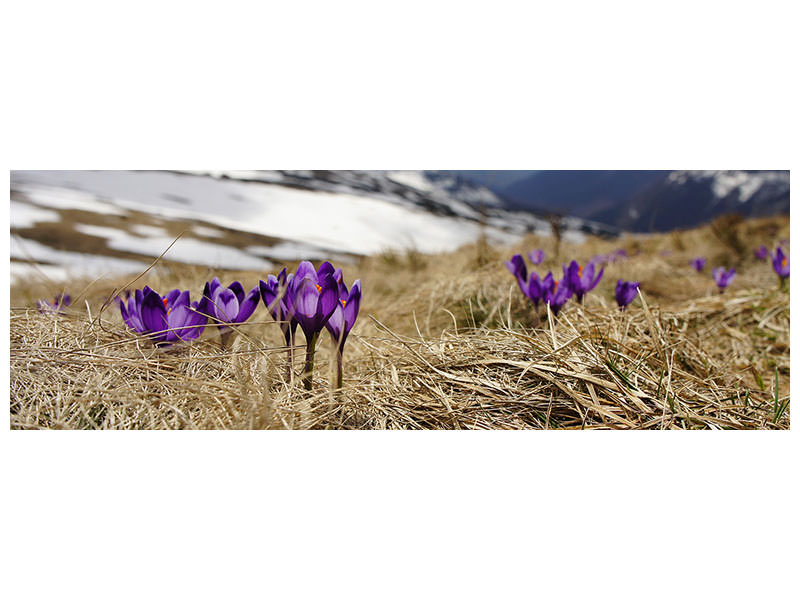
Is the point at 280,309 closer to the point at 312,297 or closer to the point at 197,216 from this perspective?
the point at 312,297

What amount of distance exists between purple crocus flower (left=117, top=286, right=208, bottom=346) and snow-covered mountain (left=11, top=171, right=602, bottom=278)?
853 millimetres

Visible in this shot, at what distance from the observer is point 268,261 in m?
2.30

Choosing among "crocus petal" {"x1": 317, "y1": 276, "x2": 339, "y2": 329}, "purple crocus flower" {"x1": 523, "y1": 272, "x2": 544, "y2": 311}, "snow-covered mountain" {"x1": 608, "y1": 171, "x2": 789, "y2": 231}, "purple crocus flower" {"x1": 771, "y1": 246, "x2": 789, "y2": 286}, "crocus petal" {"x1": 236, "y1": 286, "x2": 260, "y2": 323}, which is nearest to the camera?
"crocus petal" {"x1": 317, "y1": 276, "x2": 339, "y2": 329}

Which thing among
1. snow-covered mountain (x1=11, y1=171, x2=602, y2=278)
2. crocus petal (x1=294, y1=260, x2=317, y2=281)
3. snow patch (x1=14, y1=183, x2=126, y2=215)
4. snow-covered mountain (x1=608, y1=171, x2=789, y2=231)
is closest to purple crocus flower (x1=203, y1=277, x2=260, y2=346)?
crocus petal (x1=294, y1=260, x2=317, y2=281)

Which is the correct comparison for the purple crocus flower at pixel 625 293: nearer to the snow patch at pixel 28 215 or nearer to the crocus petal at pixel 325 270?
the crocus petal at pixel 325 270

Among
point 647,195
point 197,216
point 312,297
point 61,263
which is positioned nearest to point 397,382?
point 312,297

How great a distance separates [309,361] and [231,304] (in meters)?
0.30

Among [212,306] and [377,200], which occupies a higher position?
[377,200]

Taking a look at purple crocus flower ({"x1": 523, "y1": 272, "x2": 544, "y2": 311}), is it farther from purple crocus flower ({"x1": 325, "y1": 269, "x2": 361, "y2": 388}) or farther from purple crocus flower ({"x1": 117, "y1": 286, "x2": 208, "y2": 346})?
purple crocus flower ({"x1": 117, "y1": 286, "x2": 208, "y2": 346})

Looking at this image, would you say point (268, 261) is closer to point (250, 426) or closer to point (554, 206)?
point (250, 426)

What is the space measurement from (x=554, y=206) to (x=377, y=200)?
121cm

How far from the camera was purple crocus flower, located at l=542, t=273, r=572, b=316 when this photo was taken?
1.71 m
